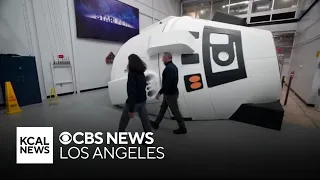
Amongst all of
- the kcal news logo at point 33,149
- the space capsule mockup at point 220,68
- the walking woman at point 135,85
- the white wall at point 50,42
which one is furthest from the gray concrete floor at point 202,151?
the white wall at point 50,42

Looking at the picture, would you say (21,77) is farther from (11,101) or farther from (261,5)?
(261,5)

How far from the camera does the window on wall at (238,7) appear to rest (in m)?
9.84

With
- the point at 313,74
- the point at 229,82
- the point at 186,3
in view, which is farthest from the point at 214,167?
the point at 186,3

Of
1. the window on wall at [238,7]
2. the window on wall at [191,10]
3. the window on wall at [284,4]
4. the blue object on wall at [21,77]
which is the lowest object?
the blue object on wall at [21,77]

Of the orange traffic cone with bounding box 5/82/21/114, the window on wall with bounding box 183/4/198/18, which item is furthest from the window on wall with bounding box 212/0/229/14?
the orange traffic cone with bounding box 5/82/21/114

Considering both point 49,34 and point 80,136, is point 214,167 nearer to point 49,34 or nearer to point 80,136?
point 80,136

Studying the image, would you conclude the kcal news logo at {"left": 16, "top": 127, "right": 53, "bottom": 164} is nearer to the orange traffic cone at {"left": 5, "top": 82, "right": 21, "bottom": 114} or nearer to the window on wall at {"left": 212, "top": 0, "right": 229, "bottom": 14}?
the orange traffic cone at {"left": 5, "top": 82, "right": 21, "bottom": 114}

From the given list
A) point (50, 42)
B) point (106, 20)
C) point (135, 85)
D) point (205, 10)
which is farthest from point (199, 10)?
point (135, 85)

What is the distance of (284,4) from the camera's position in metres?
8.71

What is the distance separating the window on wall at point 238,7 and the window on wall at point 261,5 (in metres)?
0.43

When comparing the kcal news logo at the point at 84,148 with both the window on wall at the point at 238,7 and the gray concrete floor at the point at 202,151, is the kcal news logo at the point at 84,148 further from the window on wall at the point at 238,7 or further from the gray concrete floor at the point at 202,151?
the window on wall at the point at 238,7

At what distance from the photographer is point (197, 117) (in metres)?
3.11

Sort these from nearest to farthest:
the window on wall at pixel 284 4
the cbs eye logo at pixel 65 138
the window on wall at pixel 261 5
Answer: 1. the cbs eye logo at pixel 65 138
2. the window on wall at pixel 284 4
3. the window on wall at pixel 261 5

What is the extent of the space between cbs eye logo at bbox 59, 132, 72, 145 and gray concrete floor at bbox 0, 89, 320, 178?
0.54 ft
